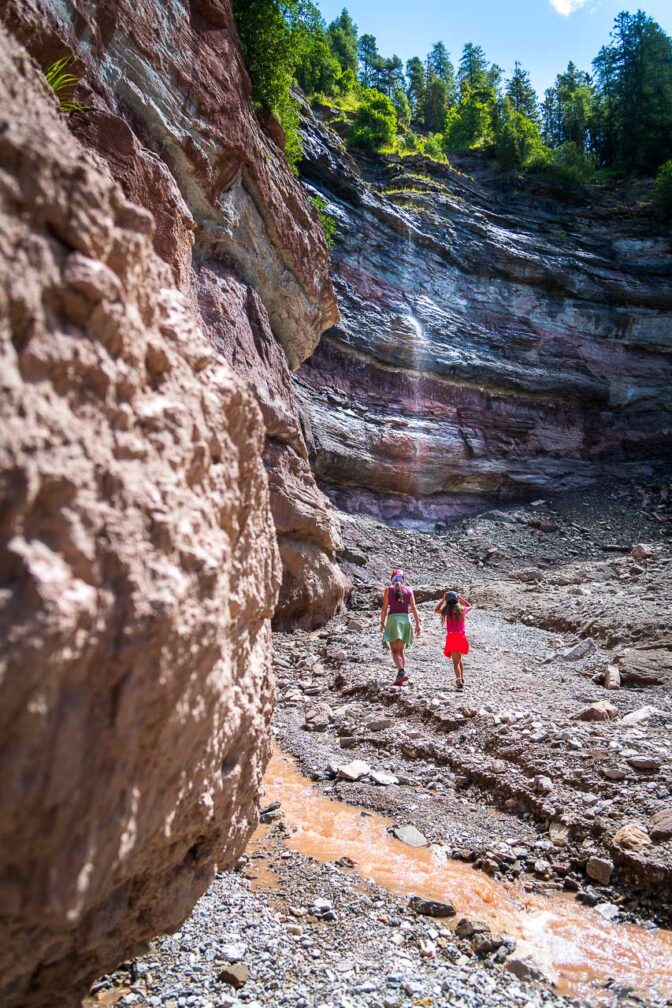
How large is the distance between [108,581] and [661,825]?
5.31 meters

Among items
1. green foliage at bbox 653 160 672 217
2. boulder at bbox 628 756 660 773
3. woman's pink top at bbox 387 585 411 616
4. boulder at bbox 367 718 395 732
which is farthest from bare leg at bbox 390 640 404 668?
green foliage at bbox 653 160 672 217

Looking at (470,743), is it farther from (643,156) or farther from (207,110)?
(643,156)

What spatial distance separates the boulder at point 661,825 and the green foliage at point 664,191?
31761mm

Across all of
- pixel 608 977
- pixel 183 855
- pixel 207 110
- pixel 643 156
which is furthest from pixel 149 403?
pixel 643 156

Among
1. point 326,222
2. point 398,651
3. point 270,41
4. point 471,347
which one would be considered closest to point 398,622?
point 398,651

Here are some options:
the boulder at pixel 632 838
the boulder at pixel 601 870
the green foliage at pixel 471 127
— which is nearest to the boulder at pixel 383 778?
the boulder at pixel 601 870

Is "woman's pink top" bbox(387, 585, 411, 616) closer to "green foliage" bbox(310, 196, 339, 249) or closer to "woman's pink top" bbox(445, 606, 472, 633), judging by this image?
"woman's pink top" bbox(445, 606, 472, 633)

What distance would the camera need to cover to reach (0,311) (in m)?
1.40

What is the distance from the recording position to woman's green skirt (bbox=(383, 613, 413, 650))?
9.13 meters

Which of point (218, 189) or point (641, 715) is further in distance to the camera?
point (218, 189)

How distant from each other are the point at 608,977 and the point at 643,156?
1569 inches

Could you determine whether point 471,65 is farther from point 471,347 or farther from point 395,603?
point 395,603

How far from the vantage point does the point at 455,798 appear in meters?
6.09

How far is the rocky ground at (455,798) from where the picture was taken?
11.3ft
